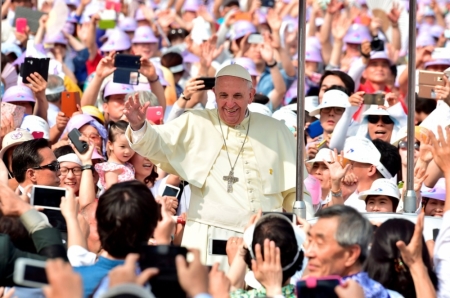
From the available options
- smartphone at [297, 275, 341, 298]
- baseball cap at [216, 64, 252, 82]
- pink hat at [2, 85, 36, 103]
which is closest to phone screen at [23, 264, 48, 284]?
smartphone at [297, 275, 341, 298]

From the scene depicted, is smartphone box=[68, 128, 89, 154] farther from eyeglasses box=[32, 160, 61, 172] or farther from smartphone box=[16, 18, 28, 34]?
smartphone box=[16, 18, 28, 34]

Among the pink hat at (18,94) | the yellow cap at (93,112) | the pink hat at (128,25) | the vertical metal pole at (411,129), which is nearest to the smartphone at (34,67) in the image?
the pink hat at (18,94)

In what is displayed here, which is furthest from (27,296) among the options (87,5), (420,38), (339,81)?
(87,5)

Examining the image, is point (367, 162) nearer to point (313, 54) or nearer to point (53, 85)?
point (53, 85)

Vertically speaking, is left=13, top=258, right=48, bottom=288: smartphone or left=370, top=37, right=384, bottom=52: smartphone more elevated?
left=370, top=37, right=384, bottom=52: smartphone

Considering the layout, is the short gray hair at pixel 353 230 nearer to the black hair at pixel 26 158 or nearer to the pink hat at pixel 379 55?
the black hair at pixel 26 158

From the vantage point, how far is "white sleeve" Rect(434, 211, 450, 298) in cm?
530

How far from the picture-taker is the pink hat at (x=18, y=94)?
10.0 m

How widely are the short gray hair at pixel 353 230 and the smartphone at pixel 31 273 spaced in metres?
1.33

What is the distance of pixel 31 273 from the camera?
4281mm

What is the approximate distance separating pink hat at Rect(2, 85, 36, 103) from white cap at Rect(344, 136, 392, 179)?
122 inches

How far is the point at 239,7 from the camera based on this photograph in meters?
16.2

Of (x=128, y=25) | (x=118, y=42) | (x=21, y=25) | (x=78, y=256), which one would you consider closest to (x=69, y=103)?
(x=118, y=42)

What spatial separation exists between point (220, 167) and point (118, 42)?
5.85m
